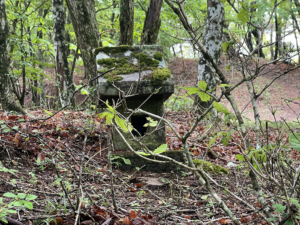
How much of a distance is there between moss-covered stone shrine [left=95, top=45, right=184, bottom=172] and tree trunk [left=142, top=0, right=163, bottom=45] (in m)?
1.94

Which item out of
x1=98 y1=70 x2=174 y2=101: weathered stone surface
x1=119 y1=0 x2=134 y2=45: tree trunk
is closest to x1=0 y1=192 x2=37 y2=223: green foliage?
x1=98 y1=70 x2=174 y2=101: weathered stone surface

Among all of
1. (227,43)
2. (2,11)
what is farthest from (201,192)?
(2,11)

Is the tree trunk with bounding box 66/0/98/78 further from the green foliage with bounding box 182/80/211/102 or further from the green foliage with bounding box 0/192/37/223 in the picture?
the green foliage with bounding box 182/80/211/102

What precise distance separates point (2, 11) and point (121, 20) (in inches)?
92.4

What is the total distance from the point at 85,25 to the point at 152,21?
1516 millimetres

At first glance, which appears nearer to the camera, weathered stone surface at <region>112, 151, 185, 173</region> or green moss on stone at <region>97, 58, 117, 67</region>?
weathered stone surface at <region>112, 151, 185, 173</region>

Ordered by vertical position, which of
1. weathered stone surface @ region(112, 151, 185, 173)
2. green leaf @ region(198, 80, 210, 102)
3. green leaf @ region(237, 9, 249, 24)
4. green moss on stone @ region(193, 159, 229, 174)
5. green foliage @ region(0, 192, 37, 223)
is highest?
green leaf @ region(237, 9, 249, 24)

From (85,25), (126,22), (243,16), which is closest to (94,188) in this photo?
(243,16)

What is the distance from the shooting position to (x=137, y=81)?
2.97 metres

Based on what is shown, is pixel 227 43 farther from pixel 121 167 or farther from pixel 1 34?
pixel 1 34

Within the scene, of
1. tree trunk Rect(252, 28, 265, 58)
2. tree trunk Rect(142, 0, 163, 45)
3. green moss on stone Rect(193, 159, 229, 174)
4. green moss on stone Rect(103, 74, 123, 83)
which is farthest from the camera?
tree trunk Rect(142, 0, 163, 45)

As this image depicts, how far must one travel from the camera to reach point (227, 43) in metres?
1.86

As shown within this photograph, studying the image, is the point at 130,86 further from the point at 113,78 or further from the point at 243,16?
the point at 243,16

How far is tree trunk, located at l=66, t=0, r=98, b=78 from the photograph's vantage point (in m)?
4.96
